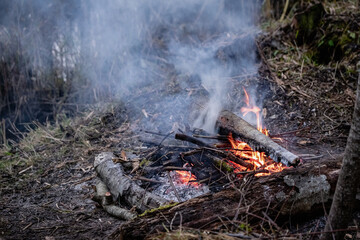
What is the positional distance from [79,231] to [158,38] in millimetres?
5523

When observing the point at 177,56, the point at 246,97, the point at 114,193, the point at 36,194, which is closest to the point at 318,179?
the point at 114,193

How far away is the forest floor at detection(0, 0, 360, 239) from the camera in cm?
326

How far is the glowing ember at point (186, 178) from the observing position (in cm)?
338

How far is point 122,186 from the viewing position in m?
3.27

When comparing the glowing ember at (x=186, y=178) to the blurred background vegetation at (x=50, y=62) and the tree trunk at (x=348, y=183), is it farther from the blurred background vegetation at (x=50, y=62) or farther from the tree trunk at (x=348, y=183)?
the blurred background vegetation at (x=50, y=62)

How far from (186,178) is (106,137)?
212 cm

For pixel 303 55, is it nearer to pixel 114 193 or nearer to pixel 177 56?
pixel 177 56

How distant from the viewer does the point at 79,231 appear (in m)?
2.93

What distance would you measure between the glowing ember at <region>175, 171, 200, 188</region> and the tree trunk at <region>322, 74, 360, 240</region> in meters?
1.46

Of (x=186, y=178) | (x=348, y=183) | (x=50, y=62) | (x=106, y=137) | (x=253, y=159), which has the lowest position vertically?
(x=106, y=137)

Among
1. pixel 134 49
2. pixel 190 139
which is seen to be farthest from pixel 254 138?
pixel 134 49

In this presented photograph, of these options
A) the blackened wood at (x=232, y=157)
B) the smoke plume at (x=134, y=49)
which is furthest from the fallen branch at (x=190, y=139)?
the smoke plume at (x=134, y=49)

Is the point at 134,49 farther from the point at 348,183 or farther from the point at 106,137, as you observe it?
the point at 348,183

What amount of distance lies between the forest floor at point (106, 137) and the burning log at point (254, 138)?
65cm
